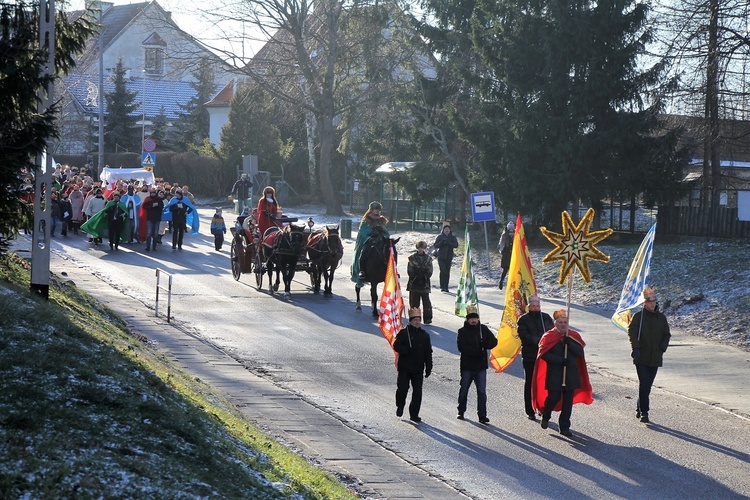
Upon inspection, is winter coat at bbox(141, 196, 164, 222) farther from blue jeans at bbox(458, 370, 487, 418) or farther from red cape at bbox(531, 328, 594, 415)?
red cape at bbox(531, 328, 594, 415)

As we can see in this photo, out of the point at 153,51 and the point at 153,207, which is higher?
the point at 153,51

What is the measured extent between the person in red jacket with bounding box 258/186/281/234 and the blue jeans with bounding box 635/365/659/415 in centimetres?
1367

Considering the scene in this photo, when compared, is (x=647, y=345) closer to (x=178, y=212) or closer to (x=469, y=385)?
(x=469, y=385)

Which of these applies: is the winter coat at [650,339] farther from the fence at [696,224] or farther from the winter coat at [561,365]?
the fence at [696,224]

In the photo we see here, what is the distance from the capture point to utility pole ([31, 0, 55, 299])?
12383 millimetres

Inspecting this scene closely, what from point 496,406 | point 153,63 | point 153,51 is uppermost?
point 153,51

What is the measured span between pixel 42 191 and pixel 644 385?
26.2 feet

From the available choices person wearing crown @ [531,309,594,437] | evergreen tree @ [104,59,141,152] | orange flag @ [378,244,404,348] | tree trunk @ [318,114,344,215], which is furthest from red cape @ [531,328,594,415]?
evergreen tree @ [104,59,141,152]

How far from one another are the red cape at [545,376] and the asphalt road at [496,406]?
0.31 metres

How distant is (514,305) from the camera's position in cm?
1602

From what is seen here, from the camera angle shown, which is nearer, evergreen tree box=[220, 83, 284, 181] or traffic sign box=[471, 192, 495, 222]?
traffic sign box=[471, 192, 495, 222]

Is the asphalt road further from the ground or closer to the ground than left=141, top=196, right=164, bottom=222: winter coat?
closer to the ground

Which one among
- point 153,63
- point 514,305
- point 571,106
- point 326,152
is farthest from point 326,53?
point 153,63

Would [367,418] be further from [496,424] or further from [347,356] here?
[347,356]
